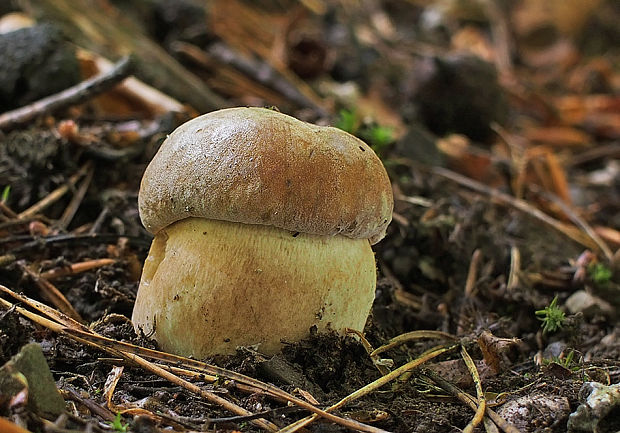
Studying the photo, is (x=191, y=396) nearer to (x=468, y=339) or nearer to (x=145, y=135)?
(x=468, y=339)

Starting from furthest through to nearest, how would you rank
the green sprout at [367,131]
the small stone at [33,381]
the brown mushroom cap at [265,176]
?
the green sprout at [367,131] < the brown mushroom cap at [265,176] < the small stone at [33,381]

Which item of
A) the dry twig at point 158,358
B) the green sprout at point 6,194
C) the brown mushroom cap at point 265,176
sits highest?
the brown mushroom cap at point 265,176

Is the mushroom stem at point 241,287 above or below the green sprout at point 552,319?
above

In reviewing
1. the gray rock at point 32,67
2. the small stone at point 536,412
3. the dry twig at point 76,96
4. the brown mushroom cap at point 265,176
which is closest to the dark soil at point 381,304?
the small stone at point 536,412

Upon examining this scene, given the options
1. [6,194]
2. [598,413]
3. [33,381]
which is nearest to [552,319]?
[598,413]

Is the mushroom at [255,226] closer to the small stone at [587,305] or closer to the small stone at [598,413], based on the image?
the small stone at [598,413]

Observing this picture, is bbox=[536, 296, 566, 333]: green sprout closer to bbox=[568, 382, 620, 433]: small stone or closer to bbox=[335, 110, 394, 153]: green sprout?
bbox=[568, 382, 620, 433]: small stone
